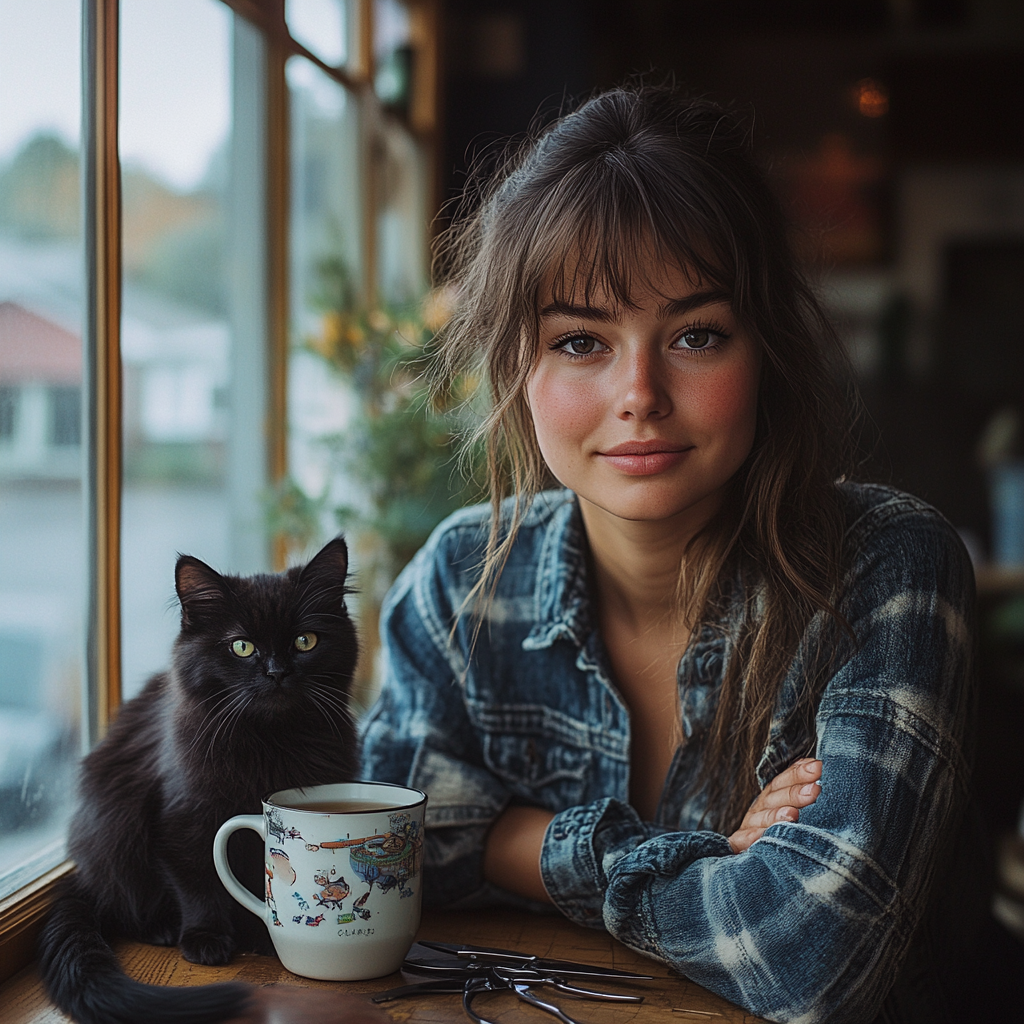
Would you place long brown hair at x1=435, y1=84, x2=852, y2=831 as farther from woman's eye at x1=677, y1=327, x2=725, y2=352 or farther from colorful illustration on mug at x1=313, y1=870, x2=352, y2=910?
colorful illustration on mug at x1=313, y1=870, x2=352, y2=910

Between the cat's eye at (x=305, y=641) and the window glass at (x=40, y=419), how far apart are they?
0.34 m

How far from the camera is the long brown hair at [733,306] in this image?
897 mm

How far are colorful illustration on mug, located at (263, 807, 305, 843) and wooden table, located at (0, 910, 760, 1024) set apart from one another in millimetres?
105

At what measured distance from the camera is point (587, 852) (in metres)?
0.88

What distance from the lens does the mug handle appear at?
735mm

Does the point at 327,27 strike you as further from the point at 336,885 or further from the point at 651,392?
the point at 336,885

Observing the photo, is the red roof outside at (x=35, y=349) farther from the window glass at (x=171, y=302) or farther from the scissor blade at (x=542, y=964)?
the scissor blade at (x=542, y=964)

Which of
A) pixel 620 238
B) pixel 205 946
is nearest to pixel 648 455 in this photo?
pixel 620 238

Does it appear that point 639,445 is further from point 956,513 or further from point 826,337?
point 956,513

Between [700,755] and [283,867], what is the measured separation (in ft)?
1.46

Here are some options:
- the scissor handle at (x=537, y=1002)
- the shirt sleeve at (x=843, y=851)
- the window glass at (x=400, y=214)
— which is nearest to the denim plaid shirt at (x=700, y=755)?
the shirt sleeve at (x=843, y=851)

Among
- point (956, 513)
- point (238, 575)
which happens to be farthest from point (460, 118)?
point (238, 575)

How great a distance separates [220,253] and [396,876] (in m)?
1.34

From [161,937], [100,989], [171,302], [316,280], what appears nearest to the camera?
[100,989]
